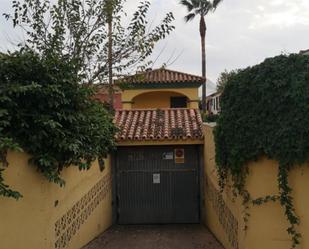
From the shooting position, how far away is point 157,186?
39.5 feet

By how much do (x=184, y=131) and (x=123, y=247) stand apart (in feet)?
13.3

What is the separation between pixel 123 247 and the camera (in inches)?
353

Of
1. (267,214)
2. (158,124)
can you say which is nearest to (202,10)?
(158,124)

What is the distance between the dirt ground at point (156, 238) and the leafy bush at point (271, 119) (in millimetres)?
2784

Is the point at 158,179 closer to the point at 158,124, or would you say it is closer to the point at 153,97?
the point at 158,124

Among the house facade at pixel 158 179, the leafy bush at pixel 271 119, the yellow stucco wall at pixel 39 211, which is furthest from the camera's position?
the house facade at pixel 158 179

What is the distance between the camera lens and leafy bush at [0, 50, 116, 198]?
5.99 m

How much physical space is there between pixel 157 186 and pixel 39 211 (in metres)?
6.11

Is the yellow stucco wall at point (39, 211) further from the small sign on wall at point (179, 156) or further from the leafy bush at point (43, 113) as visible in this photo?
the small sign on wall at point (179, 156)

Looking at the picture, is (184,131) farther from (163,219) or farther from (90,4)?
(90,4)

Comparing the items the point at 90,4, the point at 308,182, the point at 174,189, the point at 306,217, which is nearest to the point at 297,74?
the point at 308,182

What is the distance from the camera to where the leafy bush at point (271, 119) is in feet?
20.2

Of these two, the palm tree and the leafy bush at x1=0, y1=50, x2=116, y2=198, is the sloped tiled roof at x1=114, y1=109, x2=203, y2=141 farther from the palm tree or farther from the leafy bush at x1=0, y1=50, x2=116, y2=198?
the palm tree

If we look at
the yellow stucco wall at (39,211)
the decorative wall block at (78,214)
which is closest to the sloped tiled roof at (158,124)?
the decorative wall block at (78,214)
